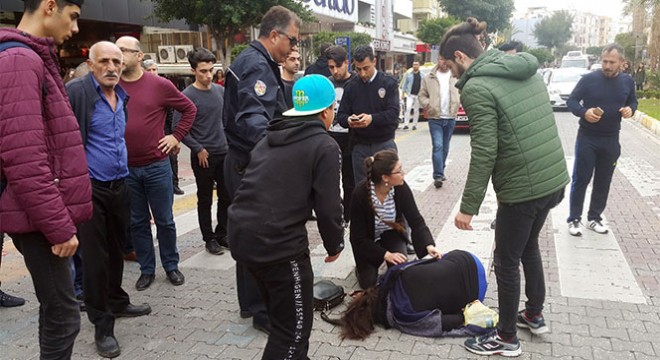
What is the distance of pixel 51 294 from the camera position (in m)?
2.51

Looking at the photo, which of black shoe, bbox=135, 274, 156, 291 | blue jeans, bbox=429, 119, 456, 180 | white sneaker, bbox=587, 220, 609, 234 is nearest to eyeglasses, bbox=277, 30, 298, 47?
black shoe, bbox=135, 274, 156, 291

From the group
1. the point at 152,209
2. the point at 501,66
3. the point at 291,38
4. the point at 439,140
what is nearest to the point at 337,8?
the point at 439,140

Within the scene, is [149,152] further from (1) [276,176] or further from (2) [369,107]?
(2) [369,107]

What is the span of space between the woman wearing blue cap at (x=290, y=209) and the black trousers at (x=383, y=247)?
5.30 ft

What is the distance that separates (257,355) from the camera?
3.44 m

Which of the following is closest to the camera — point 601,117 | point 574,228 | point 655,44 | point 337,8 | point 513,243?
point 513,243

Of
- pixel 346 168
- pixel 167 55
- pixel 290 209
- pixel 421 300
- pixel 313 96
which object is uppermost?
pixel 167 55

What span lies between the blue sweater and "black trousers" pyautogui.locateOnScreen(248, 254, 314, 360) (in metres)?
3.93

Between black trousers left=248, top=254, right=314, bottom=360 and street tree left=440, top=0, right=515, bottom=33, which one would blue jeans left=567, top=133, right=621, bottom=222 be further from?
street tree left=440, top=0, right=515, bottom=33

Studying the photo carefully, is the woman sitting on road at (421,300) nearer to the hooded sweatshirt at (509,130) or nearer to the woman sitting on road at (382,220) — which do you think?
the woman sitting on road at (382,220)

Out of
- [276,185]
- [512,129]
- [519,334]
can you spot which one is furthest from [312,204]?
[519,334]

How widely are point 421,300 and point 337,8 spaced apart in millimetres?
29936

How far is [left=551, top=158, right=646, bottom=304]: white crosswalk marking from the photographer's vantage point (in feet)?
13.9

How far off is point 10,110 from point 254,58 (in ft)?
5.12
